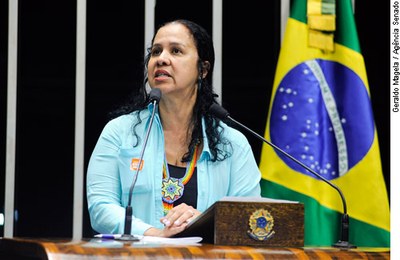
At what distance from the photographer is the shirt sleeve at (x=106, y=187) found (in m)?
2.71

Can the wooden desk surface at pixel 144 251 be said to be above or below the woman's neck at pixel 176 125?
below

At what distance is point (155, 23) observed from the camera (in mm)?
4195

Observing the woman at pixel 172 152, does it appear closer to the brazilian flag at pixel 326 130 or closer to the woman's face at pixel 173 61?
the woman's face at pixel 173 61

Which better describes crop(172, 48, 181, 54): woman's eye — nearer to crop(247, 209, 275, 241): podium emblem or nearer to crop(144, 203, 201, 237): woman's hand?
crop(144, 203, 201, 237): woman's hand

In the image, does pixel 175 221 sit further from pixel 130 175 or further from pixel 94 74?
pixel 94 74

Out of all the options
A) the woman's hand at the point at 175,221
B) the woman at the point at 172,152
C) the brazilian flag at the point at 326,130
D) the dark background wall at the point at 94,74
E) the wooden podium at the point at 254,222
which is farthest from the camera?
the dark background wall at the point at 94,74

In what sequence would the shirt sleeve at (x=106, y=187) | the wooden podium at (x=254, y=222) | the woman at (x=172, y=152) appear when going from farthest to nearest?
the woman at (x=172, y=152) < the shirt sleeve at (x=106, y=187) < the wooden podium at (x=254, y=222)

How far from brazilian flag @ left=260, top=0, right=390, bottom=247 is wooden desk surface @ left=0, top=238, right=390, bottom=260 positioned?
1736 mm

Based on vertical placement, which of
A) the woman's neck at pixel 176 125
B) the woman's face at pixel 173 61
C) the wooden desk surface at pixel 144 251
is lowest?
the wooden desk surface at pixel 144 251

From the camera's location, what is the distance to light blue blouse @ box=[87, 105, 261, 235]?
9.14ft

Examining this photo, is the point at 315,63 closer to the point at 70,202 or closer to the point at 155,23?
the point at 155,23

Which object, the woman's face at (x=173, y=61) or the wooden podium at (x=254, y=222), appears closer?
the wooden podium at (x=254, y=222)

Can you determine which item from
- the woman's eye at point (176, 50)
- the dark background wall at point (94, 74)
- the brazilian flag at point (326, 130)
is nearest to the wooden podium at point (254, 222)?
the woman's eye at point (176, 50)

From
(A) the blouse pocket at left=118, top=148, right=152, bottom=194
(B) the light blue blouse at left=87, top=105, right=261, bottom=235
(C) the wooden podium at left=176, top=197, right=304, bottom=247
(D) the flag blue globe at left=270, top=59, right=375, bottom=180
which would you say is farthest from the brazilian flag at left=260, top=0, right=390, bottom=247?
(C) the wooden podium at left=176, top=197, right=304, bottom=247
